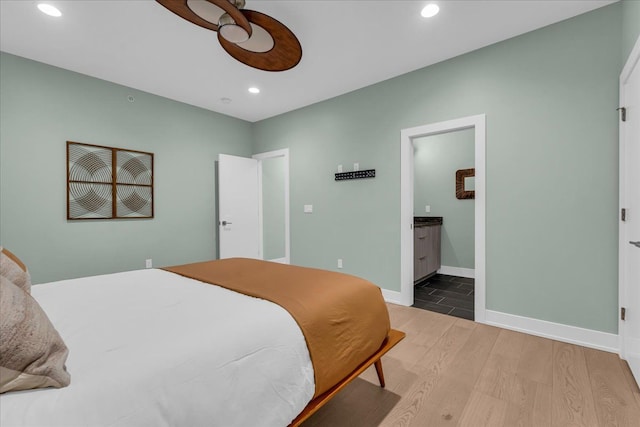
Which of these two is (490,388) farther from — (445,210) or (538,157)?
(445,210)

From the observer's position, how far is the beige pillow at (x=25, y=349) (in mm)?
667

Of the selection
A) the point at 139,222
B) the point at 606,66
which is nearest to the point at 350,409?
the point at 606,66

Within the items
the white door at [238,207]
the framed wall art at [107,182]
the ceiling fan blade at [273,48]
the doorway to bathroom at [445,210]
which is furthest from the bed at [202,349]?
the doorway to bathroom at [445,210]

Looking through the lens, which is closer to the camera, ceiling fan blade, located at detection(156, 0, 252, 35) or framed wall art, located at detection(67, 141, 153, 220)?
ceiling fan blade, located at detection(156, 0, 252, 35)

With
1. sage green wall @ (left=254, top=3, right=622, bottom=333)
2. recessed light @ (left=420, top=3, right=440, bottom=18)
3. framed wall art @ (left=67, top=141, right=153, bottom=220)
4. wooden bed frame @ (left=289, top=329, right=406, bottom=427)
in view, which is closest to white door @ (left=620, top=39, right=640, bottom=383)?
sage green wall @ (left=254, top=3, right=622, bottom=333)

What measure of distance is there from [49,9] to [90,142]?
144 centimetres

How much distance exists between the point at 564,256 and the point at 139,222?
461 centimetres

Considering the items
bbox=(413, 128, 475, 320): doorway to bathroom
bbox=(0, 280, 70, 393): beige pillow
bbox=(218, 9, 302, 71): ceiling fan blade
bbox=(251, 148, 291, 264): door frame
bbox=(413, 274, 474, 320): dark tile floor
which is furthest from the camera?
bbox=(251, 148, 291, 264): door frame

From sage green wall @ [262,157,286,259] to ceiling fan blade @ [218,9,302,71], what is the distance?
9.33 ft

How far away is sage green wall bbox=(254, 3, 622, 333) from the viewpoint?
225 cm

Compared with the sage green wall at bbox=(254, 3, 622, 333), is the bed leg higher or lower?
lower

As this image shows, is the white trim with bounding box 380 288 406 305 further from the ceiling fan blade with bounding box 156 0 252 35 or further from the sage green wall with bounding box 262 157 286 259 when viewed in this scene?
the ceiling fan blade with bounding box 156 0 252 35

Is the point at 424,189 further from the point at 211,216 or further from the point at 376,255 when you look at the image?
the point at 211,216

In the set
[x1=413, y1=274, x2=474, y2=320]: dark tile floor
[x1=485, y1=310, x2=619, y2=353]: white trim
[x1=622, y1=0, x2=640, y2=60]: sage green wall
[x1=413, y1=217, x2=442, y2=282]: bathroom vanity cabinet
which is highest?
[x1=622, y1=0, x2=640, y2=60]: sage green wall
